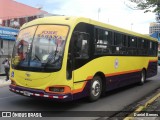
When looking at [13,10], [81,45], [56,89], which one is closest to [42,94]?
[56,89]

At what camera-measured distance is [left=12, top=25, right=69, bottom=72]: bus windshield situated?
28.9 ft

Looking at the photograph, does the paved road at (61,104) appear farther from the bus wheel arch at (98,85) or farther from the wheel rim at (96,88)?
the wheel rim at (96,88)

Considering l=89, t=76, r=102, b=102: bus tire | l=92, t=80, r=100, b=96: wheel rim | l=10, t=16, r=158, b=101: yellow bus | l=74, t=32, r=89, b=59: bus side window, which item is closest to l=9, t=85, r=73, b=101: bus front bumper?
l=10, t=16, r=158, b=101: yellow bus

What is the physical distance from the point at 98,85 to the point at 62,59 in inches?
102

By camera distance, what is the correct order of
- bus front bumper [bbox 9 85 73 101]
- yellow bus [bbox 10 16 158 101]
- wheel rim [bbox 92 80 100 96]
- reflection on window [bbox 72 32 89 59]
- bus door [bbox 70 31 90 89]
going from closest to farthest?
bus front bumper [bbox 9 85 73 101] < yellow bus [bbox 10 16 158 101] < bus door [bbox 70 31 90 89] < reflection on window [bbox 72 32 89 59] < wheel rim [bbox 92 80 100 96]

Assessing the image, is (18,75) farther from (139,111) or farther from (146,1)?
(146,1)

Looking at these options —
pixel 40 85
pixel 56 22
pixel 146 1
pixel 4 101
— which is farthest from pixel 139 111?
pixel 146 1

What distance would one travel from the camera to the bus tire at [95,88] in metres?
10.4

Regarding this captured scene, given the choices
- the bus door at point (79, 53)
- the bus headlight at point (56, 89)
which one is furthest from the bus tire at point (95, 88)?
the bus headlight at point (56, 89)

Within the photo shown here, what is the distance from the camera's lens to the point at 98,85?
10875mm

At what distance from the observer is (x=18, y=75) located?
9.43 meters

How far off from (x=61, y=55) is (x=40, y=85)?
1057 mm

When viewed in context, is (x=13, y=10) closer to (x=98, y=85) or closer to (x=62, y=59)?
(x=98, y=85)

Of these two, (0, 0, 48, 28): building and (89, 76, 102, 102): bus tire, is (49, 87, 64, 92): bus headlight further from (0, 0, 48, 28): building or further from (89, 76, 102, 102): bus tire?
(0, 0, 48, 28): building
